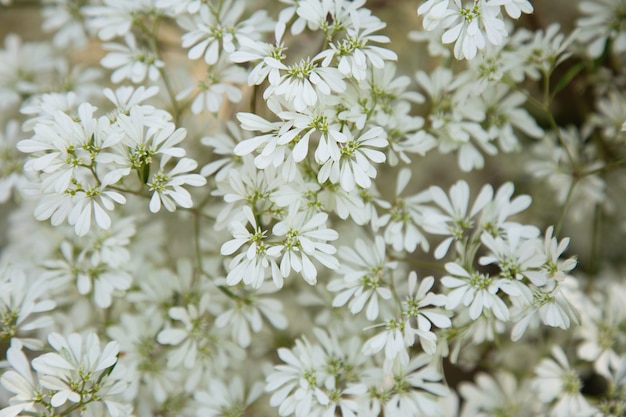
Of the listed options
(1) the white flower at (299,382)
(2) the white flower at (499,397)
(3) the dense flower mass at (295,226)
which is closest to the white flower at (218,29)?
(3) the dense flower mass at (295,226)

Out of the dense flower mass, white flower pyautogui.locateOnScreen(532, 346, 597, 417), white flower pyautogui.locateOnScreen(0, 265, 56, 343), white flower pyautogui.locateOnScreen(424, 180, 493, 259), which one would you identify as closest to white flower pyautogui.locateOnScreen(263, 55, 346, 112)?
the dense flower mass

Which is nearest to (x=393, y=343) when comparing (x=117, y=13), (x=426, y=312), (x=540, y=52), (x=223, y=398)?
(x=426, y=312)

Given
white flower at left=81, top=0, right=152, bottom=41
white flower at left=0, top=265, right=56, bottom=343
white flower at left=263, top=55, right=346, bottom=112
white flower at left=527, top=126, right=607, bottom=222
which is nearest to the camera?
white flower at left=263, top=55, right=346, bottom=112

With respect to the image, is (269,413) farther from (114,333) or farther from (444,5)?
(444,5)

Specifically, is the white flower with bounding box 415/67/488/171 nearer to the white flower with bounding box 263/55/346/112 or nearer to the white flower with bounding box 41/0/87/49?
the white flower with bounding box 263/55/346/112

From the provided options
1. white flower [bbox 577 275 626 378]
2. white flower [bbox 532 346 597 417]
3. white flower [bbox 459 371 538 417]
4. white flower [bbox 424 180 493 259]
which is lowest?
white flower [bbox 459 371 538 417]

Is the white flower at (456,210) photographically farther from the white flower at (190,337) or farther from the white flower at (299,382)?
the white flower at (190,337)

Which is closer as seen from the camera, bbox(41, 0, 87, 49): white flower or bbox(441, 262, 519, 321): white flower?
bbox(441, 262, 519, 321): white flower

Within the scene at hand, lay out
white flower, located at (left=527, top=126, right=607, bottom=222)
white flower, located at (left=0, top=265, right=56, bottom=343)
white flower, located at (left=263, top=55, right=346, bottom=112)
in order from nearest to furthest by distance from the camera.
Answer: white flower, located at (left=263, top=55, right=346, bottom=112) < white flower, located at (left=0, top=265, right=56, bottom=343) < white flower, located at (left=527, top=126, right=607, bottom=222)
